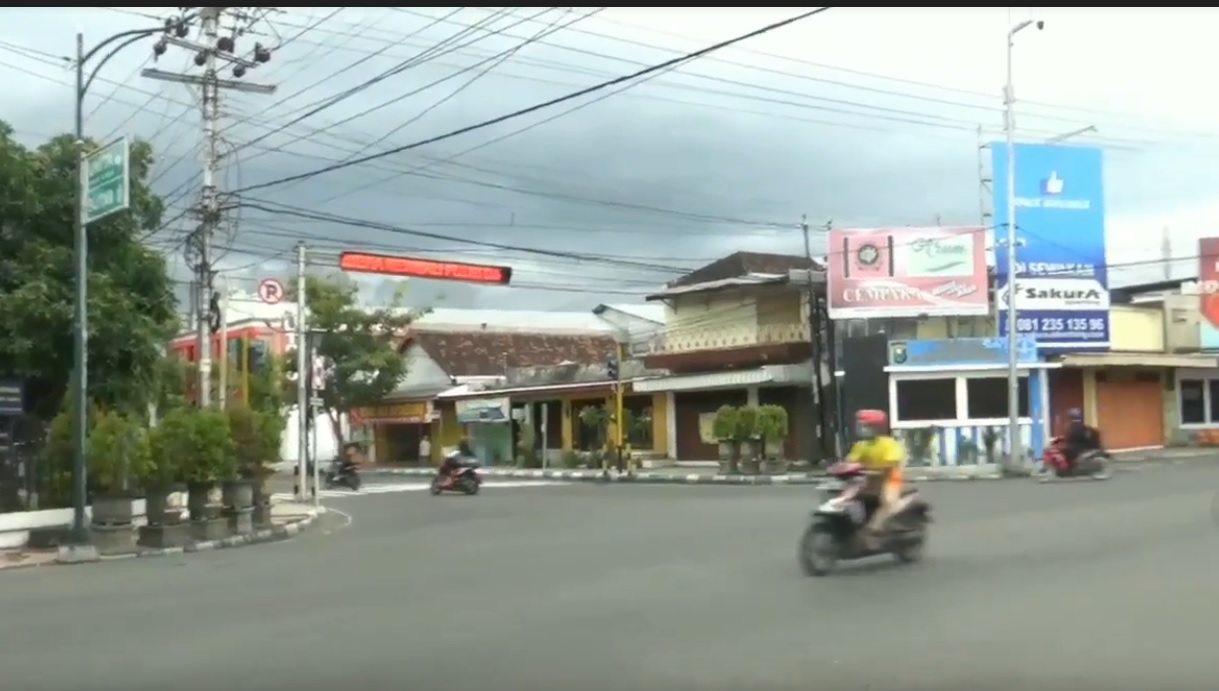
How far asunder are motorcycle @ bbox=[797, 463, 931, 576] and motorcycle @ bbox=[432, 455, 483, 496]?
18573 millimetres

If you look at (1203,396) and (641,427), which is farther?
(641,427)

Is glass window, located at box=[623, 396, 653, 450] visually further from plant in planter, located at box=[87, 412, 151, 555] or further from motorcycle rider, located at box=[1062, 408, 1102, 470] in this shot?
plant in planter, located at box=[87, 412, 151, 555]

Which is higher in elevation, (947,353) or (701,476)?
(947,353)

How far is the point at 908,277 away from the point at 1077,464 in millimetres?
9937

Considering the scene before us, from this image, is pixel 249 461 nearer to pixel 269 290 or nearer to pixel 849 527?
pixel 269 290

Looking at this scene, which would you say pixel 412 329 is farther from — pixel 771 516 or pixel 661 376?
pixel 771 516

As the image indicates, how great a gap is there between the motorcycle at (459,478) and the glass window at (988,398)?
45.4 feet

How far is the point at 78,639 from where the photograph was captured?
32.8 feet

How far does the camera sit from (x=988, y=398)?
35.1 metres

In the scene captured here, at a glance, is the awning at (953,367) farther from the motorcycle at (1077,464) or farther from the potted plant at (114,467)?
the potted plant at (114,467)

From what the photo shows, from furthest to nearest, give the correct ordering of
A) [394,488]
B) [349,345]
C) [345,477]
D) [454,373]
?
[454,373] < [349,345] < [345,477] < [394,488]

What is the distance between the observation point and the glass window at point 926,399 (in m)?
35.0

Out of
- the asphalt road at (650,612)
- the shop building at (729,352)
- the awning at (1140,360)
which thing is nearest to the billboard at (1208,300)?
the awning at (1140,360)

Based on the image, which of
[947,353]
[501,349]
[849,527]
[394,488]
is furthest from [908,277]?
[501,349]
